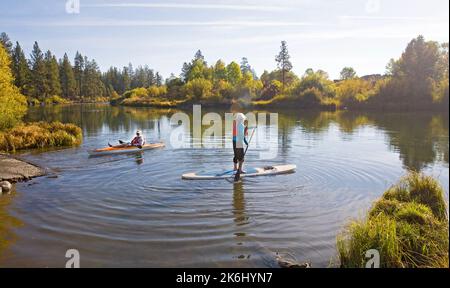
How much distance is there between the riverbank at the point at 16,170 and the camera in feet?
38.3

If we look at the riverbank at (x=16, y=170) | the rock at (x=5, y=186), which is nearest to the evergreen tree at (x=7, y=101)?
the riverbank at (x=16, y=170)

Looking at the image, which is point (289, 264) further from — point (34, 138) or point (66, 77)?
point (66, 77)

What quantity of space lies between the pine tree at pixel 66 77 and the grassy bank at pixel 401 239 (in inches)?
3919

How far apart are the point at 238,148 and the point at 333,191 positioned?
10.6 feet

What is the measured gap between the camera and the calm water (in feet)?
21.4

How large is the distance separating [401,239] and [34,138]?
61.3ft

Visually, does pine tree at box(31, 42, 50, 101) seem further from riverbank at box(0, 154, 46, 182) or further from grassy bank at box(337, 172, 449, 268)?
grassy bank at box(337, 172, 449, 268)

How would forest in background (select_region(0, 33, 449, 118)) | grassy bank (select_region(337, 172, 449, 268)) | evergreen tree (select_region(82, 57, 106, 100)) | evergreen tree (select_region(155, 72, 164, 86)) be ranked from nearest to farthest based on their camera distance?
1. grassy bank (select_region(337, 172, 449, 268))
2. forest in background (select_region(0, 33, 449, 118))
3. evergreen tree (select_region(82, 57, 106, 100))
4. evergreen tree (select_region(155, 72, 164, 86))

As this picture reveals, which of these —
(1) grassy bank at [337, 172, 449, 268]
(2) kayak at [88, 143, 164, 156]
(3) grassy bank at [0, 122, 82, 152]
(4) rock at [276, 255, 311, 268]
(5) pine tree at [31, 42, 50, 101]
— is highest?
(5) pine tree at [31, 42, 50, 101]

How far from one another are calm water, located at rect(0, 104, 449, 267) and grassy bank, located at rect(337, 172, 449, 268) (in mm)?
661

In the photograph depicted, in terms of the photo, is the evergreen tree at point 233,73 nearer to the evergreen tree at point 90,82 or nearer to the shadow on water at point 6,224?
the evergreen tree at point 90,82

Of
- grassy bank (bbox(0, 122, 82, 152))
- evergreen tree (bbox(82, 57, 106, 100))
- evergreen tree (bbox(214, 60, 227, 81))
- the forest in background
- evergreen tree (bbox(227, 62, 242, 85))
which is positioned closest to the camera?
grassy bank (bbox(0, 122, 82, 152))

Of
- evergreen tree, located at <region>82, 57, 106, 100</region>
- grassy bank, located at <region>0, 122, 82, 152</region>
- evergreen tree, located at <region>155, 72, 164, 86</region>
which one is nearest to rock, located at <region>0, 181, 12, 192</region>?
grassy bank, located at <region>0, 122, 82, 152</region>
